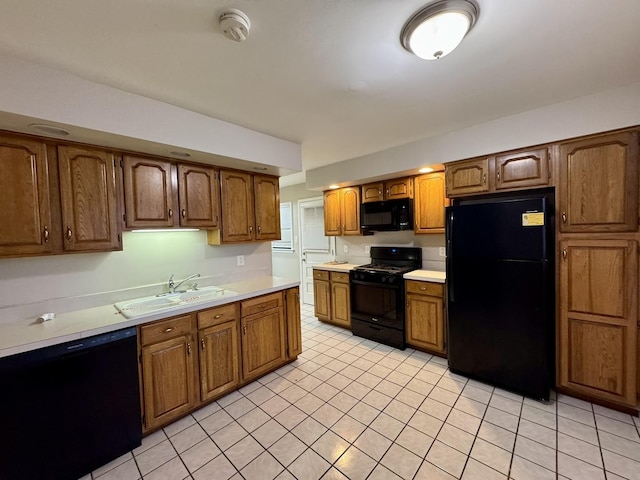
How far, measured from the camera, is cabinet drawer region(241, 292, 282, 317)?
249 centimetres

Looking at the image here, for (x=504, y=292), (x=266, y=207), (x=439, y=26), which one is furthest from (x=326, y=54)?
(x=504, y=292)

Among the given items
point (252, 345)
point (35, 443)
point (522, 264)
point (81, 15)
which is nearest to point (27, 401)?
point (35, 443)

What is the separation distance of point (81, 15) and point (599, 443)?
3783 millimetres

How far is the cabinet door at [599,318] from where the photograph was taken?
198cm

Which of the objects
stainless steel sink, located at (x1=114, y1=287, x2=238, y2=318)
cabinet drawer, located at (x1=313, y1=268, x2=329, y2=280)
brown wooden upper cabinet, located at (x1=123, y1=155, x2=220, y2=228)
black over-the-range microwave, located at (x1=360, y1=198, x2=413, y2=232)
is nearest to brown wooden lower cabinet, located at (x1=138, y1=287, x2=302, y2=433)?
stainless steel sink, located at (x1=114, y1=287, x2=238, y2=318)

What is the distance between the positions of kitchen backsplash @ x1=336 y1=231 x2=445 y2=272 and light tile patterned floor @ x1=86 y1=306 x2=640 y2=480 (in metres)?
1.43

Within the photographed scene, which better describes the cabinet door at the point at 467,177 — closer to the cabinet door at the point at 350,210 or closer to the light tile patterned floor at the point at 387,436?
the cabinet door at the point at 350,210

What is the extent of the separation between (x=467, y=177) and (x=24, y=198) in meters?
3.56

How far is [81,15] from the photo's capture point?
1.18 m

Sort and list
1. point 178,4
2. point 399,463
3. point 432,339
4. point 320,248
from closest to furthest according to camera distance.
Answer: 1. point 178,4
2. point 399,463
3. point 432,339
4. point 320,248

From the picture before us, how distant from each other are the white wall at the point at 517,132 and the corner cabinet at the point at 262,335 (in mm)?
2040

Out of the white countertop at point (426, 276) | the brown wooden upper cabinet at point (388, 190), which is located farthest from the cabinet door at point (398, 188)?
the white countertop at point (426, 276)

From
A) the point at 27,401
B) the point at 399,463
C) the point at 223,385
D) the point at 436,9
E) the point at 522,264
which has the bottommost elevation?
the point at 399,463

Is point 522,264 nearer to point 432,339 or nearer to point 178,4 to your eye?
point 432,339
